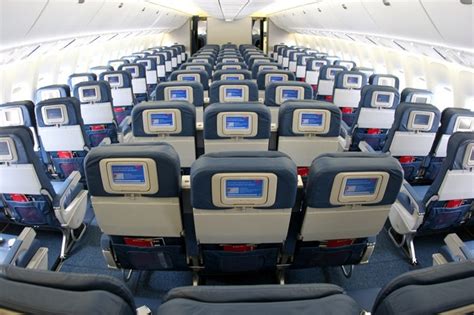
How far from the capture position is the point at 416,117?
3848 mm

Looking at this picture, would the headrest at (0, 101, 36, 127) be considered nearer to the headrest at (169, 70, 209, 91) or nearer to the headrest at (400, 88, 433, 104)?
the headrest at (169, 70, 209, 91)

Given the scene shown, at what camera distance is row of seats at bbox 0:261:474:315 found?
0.94m

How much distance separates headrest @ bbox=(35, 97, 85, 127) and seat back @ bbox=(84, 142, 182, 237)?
223cm

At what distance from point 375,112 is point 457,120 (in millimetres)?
1470

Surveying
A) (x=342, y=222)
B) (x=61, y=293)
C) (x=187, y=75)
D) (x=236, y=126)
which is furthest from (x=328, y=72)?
(x=61, y=293)

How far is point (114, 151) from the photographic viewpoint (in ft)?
6.86

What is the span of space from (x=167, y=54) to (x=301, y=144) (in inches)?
477

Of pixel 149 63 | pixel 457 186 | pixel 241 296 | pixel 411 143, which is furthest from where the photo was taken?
pixel 149 63

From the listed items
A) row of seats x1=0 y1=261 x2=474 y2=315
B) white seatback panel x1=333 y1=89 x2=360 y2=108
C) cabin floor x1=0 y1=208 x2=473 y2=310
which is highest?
row of seats x1=0 y1=261 x2=474 y2=315

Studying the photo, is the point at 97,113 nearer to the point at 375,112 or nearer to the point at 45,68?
the point at 45,68

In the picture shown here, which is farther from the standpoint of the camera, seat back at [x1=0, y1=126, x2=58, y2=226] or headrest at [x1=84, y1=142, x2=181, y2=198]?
seat back at [x1=0, y1=126, x2=58, y2=226]

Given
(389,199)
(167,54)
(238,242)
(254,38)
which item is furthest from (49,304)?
(254,38)

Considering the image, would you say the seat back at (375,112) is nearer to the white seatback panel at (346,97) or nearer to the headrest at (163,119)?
the white seatback panel at (346,97)

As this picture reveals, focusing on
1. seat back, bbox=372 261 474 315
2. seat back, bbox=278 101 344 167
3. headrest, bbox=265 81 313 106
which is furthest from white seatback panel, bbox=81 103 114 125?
seat back, bbox=372 261 474 315
